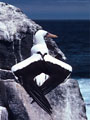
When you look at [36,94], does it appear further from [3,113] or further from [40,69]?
[3,113]

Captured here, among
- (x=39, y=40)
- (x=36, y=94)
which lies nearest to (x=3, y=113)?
(x=36, y=94)

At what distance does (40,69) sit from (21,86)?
1.08m

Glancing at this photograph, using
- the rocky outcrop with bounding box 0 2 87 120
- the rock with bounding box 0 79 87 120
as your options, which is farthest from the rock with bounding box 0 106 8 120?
the rock with bounding box 0 79 87 120

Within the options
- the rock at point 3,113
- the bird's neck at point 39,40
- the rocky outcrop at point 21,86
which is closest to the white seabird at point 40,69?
the bird's neck at point 39,40

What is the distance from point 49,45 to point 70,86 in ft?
3.35

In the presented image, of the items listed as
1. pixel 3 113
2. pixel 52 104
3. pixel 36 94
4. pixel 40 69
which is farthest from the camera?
pixel 52 104

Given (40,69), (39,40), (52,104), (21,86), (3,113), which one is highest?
(39,40)

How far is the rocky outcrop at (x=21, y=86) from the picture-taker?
9.12 metres

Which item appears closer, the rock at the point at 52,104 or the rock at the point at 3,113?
the rock at the point at 3,113

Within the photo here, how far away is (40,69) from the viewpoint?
8227mm

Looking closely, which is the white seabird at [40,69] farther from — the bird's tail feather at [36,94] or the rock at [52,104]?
the rock at [52,104]

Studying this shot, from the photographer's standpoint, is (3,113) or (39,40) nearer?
(39,40)

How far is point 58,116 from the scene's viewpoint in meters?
9.42

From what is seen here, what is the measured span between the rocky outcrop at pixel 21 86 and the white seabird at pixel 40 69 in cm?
61
